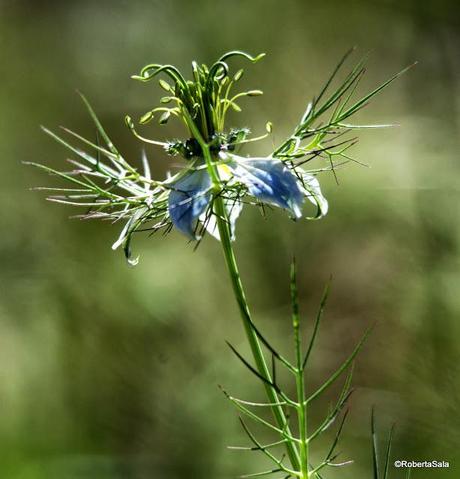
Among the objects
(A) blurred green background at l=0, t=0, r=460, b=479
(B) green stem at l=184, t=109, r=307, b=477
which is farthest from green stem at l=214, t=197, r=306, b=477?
(A) blurred green background at l=0, t=0, r=460, b=479

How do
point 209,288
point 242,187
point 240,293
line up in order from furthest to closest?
point 209,288
point 242,187
point 240,293

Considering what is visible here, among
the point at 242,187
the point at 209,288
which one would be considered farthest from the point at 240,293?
the point at 209,288

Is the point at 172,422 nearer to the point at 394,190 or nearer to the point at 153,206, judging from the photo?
the point at 394,190

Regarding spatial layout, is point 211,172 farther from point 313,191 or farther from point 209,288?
point 209,288

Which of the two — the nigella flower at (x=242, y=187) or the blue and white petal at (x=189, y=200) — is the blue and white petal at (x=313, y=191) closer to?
the nigella flower at (x=242, y=187)

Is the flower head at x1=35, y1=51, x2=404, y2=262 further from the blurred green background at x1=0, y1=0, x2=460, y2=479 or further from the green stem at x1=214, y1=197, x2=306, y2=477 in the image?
the blurred green background at x1=0, y1=0, x2=460, y2=479

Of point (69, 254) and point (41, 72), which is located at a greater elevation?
point (41, 72)

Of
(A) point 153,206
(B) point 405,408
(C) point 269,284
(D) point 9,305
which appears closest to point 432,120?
(C) point 269,284
